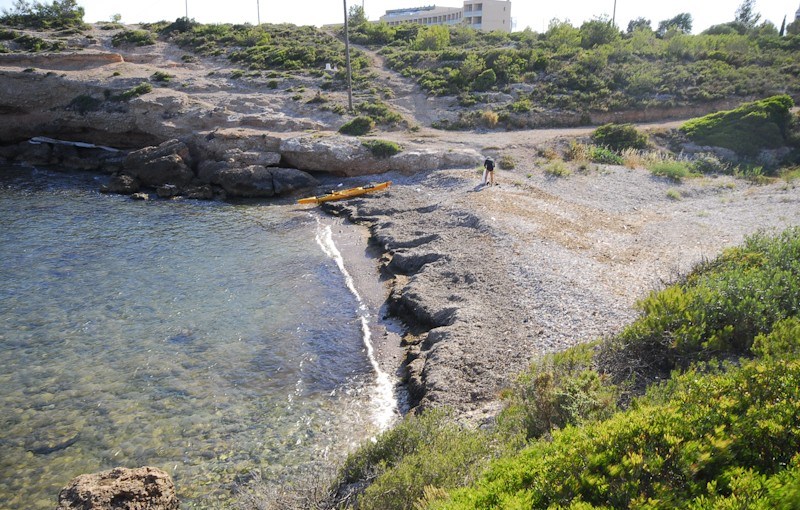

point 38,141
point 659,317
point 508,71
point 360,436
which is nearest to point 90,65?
point 38,141

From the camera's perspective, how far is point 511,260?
17703 mm

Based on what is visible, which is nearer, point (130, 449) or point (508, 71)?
point (130, 449)

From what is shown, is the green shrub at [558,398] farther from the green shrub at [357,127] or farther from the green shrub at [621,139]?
the green shrub at [357,127]

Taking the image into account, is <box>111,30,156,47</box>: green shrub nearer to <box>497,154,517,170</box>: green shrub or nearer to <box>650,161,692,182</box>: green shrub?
<box>497,154,517,170</box>: green shrub

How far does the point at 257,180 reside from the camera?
30.3 meters

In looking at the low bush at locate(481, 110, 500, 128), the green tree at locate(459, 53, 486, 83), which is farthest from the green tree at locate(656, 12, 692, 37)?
the low bush at locate(481, 110, 500, 128)

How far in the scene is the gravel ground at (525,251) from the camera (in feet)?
42.3

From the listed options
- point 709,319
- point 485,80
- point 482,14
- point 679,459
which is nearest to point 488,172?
point 485,80

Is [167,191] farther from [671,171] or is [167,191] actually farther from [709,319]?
[709,319]

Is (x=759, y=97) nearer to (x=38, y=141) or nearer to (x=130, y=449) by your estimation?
(x=130, y=449)

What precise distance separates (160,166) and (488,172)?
19.0 metres

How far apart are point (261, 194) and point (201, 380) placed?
18653mm

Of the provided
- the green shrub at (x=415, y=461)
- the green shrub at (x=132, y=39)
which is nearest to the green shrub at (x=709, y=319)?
the green shrub at (x=415, y=461)

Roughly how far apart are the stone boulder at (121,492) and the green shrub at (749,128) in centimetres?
3475
